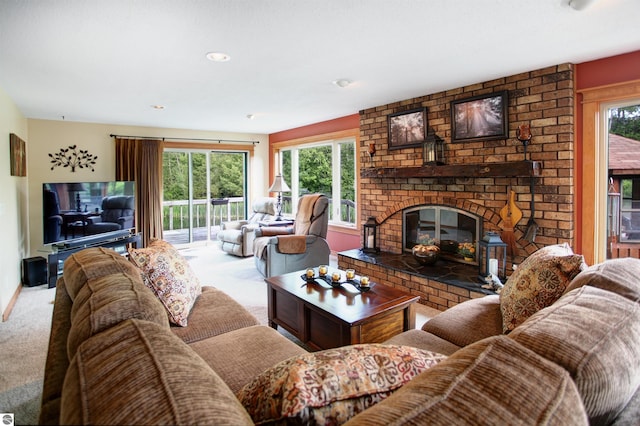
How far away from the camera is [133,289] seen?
47.1 inches

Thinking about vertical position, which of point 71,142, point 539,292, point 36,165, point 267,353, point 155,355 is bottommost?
point 267,353

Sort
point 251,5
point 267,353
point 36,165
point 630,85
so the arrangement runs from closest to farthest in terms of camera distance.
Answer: point 267,353
point 251,5
point 630,85
point 36,165

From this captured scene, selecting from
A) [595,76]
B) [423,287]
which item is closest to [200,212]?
[423,287]

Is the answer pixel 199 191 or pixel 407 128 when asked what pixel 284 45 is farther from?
pixel 199 191

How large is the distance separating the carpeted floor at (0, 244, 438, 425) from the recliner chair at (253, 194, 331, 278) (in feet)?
1.03

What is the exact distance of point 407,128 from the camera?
4426 mm

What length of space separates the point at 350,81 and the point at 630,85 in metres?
2.25

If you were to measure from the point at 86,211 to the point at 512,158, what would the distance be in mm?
5363

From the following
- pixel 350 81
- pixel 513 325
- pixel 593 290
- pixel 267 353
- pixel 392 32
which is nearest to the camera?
pixel 593 290

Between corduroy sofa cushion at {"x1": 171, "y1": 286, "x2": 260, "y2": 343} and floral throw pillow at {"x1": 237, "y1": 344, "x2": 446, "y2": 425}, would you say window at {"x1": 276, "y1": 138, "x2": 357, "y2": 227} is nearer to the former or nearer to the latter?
corduroy sofa cushion at {"x1": 171, "y1": 286, "x2": 260, "y2": 343}

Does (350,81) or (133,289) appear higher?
(350,81)

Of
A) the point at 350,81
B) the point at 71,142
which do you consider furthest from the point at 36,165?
the point at 350,81

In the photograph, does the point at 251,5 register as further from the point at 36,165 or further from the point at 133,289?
the point at 36,165

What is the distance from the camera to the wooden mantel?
3229 mm
